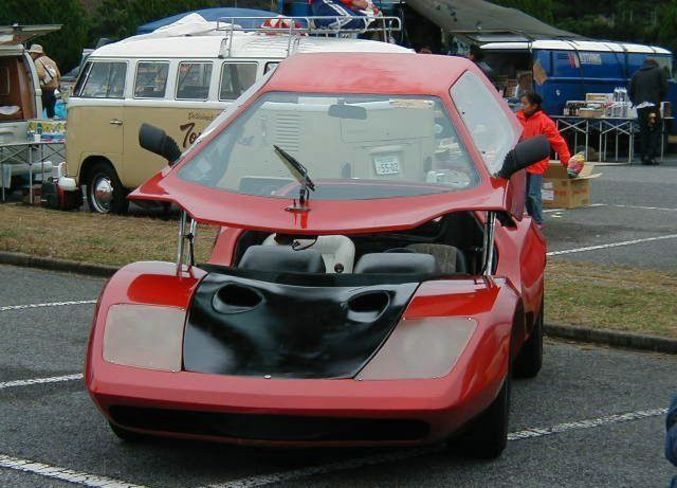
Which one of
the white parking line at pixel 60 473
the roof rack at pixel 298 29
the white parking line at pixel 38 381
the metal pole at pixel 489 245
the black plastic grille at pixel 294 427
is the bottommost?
the white parking line at pixel 38 381

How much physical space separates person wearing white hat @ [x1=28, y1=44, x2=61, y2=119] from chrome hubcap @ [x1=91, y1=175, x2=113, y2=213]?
8.36 metres

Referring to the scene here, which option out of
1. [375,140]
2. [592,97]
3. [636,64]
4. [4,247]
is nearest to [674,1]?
[636,64]

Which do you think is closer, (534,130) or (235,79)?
(534,130)

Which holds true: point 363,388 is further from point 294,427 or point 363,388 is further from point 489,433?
point 489,433

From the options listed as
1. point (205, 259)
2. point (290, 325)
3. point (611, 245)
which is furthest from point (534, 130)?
point (290, 325)

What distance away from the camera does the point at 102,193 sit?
56.7ft

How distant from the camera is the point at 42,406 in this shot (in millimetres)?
7172

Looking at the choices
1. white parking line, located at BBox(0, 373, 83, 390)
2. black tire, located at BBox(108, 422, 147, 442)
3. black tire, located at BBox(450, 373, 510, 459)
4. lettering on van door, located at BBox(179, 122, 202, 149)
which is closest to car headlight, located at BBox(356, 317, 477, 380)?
black tire, located at BBox(450, 373, 510, 459)

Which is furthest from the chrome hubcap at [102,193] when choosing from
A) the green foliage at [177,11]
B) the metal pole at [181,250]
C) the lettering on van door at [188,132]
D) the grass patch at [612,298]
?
the green foliage at [177,11]

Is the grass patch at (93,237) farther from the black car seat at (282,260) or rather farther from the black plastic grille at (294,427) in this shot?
the black plastic grille at (294,427)

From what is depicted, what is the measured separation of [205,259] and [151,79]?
210 inches

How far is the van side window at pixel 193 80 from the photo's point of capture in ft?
54.0

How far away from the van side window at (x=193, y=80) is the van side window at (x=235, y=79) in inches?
8.3

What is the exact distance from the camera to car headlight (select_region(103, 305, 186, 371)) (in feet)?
18.8
